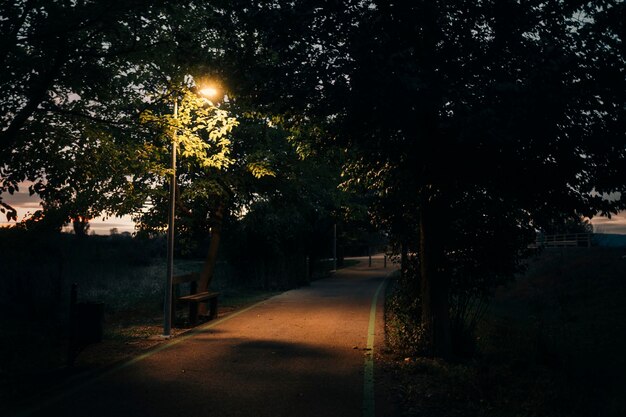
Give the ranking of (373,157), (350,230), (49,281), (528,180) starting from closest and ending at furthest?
(528,180) < (373,157) < (49,281) < (350,230)

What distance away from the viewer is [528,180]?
8.84 m

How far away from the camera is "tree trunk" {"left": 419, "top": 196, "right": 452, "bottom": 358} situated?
10.4m

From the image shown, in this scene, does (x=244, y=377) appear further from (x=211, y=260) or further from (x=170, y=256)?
(x=211, y=260)

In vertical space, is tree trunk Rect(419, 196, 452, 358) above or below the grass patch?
above

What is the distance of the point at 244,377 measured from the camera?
28.6 ft

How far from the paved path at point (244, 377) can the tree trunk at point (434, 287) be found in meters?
1.32

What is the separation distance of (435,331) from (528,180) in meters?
3.30

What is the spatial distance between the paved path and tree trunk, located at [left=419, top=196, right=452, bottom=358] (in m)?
1.32

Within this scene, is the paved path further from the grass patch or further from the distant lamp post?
the grass patch

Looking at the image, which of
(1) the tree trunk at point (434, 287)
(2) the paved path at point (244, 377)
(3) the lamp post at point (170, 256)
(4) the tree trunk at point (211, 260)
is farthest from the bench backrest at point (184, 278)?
(1) the tree trunk at point (434, 287)

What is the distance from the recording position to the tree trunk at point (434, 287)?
10367 mm

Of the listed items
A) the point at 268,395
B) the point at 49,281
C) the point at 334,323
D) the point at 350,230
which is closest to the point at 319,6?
the point at 268,395

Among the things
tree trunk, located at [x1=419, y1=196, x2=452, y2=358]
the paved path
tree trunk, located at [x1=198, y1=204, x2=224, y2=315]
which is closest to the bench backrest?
the paved path

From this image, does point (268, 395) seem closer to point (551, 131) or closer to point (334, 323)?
point (551, 131)
